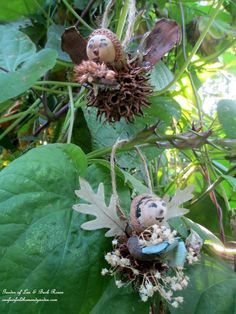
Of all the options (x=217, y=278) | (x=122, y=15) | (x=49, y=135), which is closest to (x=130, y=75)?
(x=122, y=15)

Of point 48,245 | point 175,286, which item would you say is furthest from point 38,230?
point 175,286

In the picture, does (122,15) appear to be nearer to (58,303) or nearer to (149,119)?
(149,119)

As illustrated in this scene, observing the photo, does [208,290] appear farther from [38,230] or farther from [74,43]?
[74,43]

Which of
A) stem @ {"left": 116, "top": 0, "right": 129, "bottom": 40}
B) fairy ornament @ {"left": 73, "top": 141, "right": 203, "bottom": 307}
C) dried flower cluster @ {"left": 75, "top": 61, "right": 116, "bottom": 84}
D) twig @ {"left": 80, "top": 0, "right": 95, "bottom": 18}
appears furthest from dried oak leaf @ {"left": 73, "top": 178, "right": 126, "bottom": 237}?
twig @ {"left": 80, "top": 0, "right": 95, "bottom": 18}

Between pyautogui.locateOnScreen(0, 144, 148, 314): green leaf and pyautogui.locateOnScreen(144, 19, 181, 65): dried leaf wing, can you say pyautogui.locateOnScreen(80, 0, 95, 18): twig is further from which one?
pyautogui.locateOnScreen(0, 144, 148, 314): green leaf

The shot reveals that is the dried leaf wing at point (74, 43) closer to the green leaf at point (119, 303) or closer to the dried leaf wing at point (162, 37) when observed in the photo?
the dried leaf wing at point (162, 37)
